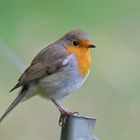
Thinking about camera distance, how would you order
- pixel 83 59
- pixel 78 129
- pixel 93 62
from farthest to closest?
1. pixel 93 62
2. pixel 83 59
3. pixel 78 129

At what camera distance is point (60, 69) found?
4648mm

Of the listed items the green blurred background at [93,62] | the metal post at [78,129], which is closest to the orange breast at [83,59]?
the green blurred background at [93,62]

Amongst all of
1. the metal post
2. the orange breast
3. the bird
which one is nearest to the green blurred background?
the bird

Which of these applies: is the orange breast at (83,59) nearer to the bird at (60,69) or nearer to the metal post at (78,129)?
the bird at (60,69)

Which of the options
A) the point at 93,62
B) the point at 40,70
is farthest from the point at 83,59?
the point at 93,62

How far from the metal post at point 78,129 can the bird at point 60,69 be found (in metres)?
1.63

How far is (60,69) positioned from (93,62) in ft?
7.38

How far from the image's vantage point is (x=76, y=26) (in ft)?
23.8

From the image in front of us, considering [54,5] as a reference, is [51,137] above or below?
below

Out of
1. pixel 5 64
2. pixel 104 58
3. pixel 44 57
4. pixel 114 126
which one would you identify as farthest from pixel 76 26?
pixel 44 57

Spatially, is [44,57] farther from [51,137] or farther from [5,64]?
[5,64]

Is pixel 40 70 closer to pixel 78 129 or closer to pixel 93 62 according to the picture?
pixel 78 129

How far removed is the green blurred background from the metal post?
247 cm

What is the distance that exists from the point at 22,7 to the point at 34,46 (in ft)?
2.25
